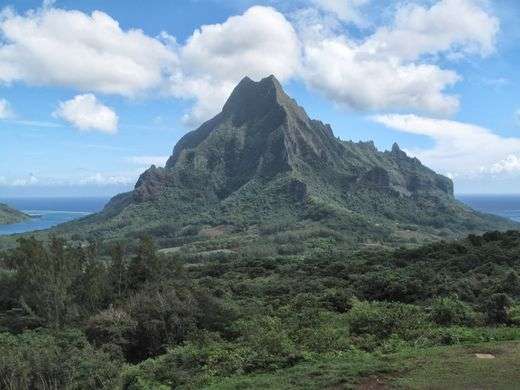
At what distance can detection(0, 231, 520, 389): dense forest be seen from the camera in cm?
1972

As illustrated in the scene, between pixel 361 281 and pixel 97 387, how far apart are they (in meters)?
30.3

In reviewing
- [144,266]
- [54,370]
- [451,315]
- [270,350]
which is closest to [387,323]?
[451,315]

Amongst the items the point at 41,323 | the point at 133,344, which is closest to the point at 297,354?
the point at 133,344

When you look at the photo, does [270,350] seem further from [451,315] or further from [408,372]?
[451,315]

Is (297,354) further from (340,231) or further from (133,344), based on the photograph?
(340,231)

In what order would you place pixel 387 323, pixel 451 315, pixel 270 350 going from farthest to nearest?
pixel 451 315 → pixel 387 323 → pixel 270 350

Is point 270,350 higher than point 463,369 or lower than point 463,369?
lower

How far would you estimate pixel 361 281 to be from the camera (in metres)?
46.3

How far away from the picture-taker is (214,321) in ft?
103

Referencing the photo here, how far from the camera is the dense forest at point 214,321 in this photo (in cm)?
1972

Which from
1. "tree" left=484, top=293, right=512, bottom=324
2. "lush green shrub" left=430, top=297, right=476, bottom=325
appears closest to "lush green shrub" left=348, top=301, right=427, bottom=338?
"lush green shrub" left=430, top=297, right=476, bottom=325

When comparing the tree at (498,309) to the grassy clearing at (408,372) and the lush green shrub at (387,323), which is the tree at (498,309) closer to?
the lush green shrub at (387,323)

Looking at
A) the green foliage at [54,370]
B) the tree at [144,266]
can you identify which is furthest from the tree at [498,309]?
the tree at [144,266]

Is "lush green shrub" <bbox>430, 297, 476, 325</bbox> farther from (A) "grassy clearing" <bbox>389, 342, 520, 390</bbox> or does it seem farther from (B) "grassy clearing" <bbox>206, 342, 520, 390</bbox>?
(A) "grassy clearing" <bbox>389, 342, 520, 390</bbox>
